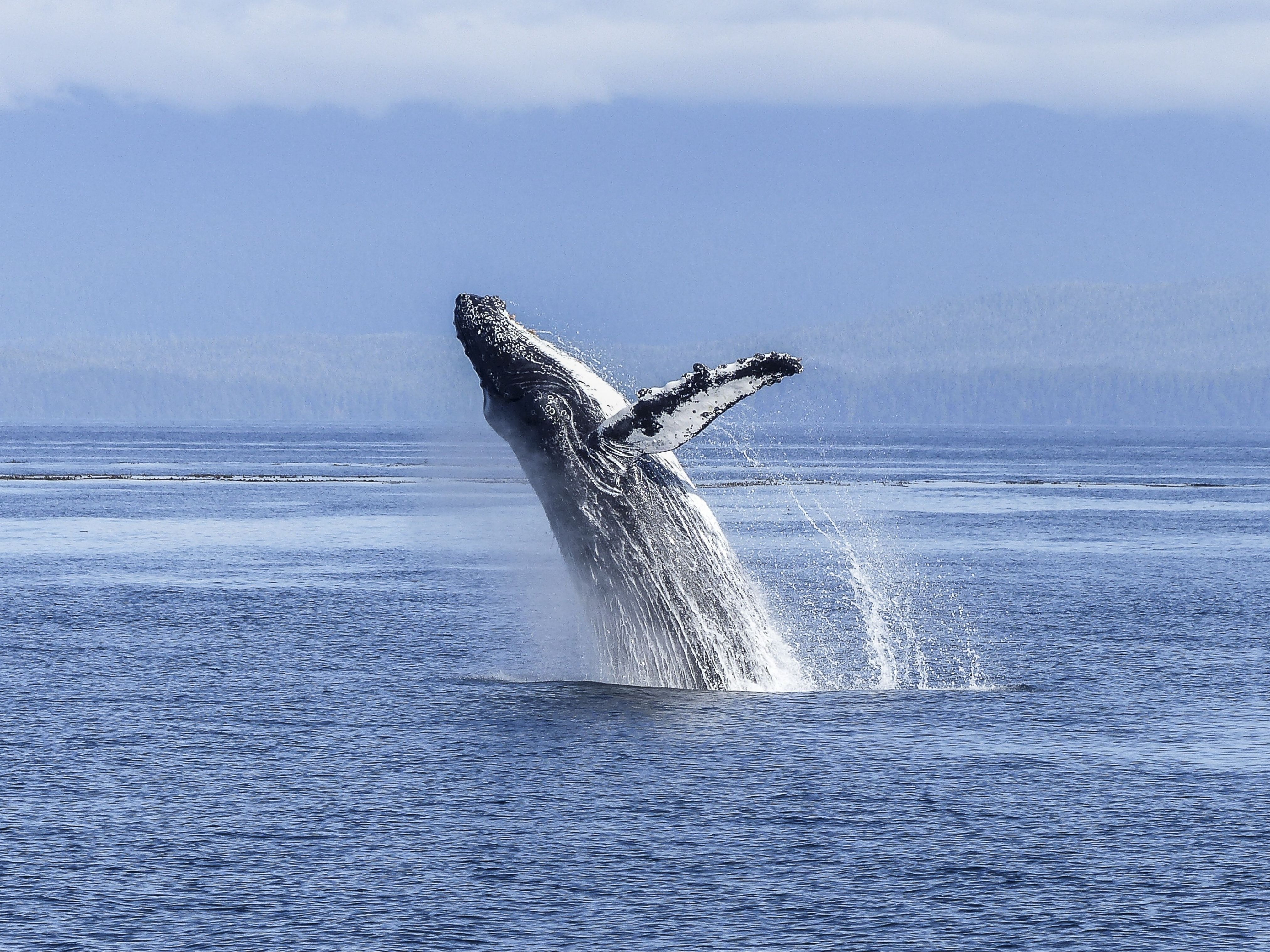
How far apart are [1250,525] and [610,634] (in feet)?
150

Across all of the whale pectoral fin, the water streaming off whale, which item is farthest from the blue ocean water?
the whale pectoral fin

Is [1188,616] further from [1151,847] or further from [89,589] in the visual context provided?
[89,589]

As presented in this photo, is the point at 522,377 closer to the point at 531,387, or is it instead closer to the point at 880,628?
the point at 531,387

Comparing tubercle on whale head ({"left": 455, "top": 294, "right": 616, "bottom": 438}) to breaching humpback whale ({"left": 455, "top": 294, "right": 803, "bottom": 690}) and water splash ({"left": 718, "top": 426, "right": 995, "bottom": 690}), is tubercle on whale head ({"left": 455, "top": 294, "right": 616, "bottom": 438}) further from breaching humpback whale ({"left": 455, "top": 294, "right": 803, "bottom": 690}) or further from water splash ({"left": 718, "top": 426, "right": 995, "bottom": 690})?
water splash ({"left": 718, "top": 426, "right": 995, "bottom": 690})

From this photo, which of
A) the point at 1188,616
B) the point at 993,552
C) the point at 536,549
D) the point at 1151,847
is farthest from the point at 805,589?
the point at 1151,847

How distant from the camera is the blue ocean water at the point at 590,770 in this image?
423 inches

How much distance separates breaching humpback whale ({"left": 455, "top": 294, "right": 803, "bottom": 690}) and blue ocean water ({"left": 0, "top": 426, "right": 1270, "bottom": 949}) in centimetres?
60

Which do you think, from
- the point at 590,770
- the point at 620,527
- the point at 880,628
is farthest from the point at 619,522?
the point at 880,628

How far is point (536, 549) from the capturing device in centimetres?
2047

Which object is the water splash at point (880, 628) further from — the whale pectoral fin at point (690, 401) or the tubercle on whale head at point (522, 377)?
the tubercle on whale head at point (522, 377)

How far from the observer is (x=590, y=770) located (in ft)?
48.1

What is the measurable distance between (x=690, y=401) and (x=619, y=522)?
6.78ft

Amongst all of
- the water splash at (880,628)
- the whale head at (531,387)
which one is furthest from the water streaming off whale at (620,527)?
the water splash at (880,628)

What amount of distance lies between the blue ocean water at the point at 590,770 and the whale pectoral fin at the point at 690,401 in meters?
1.41
